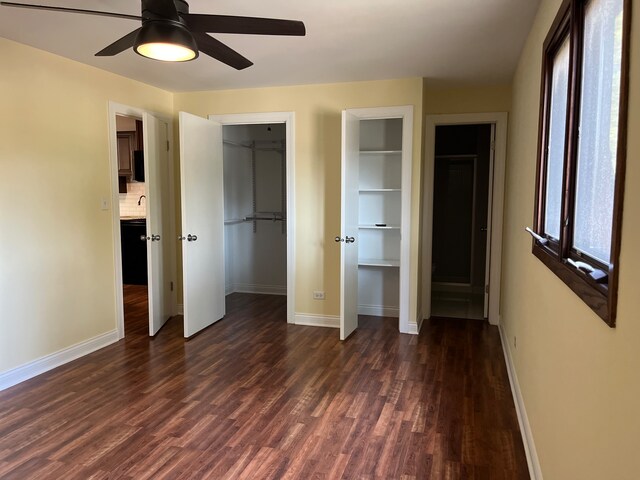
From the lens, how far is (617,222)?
3.57 feet

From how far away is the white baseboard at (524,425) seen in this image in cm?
209

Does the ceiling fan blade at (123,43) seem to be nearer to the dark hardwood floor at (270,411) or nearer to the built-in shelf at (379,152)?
the dark hardwood floor at (270,411)

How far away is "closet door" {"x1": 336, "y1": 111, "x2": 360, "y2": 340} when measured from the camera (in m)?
4.03

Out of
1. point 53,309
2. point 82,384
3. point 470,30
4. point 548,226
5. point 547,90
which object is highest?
point 470,30

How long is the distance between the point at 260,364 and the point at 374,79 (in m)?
2.68

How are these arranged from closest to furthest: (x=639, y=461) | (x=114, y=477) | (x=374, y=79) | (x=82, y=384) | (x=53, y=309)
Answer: (x=639, y=461) < (x=114, y=477) < (x=82, y=384) < (x=53, y=309) < (x=374, y=79)

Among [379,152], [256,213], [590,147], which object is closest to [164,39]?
[590,147]

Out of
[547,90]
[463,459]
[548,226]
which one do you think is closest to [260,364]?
[463,459]

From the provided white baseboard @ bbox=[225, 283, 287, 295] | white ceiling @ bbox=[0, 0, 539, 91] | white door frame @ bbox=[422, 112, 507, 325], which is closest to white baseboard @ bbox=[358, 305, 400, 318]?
white door frame @ bbox=[422, 112, 507, 325]

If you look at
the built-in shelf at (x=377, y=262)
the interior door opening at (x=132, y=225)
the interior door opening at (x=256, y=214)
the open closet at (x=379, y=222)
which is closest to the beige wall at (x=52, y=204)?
the interior door opening at (x=256, y=214)

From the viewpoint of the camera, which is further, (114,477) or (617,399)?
(114,477)

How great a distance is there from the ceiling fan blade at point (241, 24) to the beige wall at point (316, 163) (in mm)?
2342

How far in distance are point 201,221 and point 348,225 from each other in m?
1.39

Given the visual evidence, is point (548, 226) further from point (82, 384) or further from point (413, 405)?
point (82, 384)
